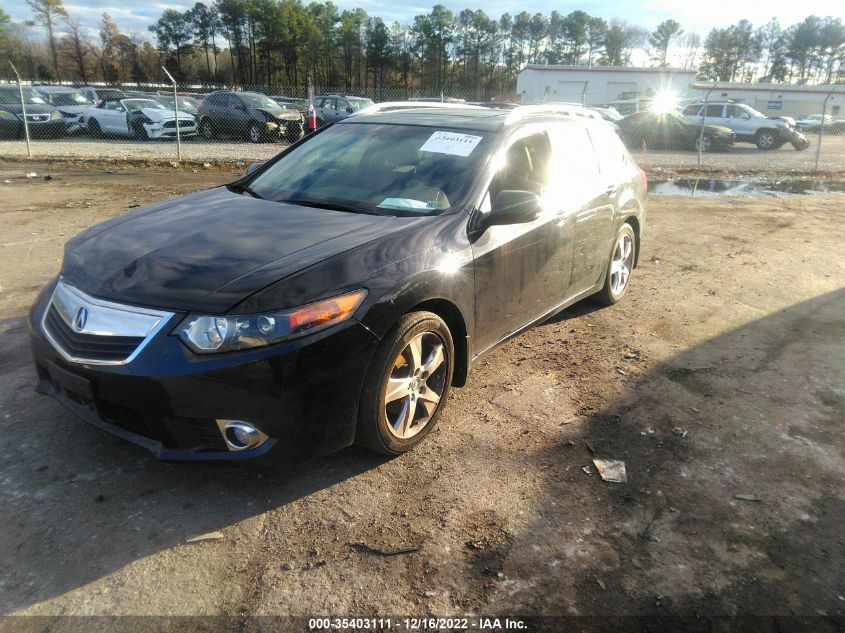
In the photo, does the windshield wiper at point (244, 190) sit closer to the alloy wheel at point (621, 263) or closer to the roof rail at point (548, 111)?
the roof rail at point (548, 111)

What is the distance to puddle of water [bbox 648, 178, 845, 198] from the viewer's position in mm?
13164

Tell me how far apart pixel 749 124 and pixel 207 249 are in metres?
24.7

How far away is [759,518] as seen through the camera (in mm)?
2846

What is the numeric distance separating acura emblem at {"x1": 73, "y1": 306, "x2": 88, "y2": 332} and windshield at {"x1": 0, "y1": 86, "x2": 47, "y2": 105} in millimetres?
21911

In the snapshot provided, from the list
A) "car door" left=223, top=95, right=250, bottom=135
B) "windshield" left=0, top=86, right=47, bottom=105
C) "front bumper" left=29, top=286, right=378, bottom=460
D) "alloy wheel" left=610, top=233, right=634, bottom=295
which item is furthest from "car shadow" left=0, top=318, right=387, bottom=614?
"windshield" left=0, top=86, right=47, bottom=105

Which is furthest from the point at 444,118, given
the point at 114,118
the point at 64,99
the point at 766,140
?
the point at 64,99

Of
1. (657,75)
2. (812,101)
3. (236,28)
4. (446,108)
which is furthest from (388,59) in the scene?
(446,108)

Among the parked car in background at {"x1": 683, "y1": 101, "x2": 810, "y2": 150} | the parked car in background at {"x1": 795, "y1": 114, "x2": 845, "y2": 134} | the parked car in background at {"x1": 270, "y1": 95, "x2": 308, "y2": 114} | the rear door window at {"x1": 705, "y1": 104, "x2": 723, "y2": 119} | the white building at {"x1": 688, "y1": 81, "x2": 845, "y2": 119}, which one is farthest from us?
the white building at {"x1": 688, "y1": 81, "x2": 845, "y2": 119}

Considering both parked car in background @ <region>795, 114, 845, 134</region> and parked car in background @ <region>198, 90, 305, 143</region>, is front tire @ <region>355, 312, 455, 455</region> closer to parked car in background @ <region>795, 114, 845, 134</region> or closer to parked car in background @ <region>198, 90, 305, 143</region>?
parked car in background @ <region>198, 90, 305, 143</region>

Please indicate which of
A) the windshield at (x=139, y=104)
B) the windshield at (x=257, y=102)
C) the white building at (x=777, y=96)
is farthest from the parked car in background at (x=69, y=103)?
the white building at (x=777, y=96)

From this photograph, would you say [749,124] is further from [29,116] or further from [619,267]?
[29,116]

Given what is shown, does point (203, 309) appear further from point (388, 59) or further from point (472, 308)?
point (388, 59)

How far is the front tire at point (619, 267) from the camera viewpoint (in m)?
5.38

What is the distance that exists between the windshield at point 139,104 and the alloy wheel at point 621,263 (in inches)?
740
